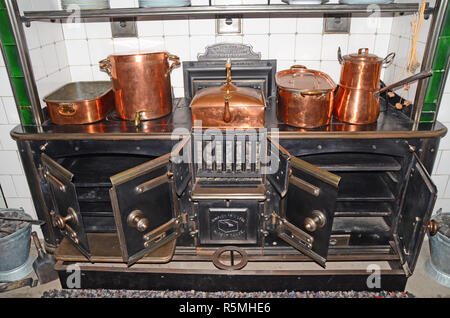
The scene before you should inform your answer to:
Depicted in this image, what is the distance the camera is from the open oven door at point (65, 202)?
173 cm

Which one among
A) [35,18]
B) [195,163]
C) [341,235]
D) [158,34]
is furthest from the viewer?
[158,34]

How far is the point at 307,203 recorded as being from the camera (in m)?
1.75

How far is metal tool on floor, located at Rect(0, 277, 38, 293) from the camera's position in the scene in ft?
6.98

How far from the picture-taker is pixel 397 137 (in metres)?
1.82

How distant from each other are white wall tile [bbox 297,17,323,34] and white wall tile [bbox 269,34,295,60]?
0.08 m

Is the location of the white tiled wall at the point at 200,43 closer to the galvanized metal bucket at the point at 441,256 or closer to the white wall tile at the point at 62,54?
the white wall tile at the point at 62,54

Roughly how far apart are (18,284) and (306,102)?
6.97 ft

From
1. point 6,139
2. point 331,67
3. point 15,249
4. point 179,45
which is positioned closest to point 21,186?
point 6,139

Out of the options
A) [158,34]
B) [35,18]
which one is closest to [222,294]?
[158,34]

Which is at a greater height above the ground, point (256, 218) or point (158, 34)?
point (158, 34)

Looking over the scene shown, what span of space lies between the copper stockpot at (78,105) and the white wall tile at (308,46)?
4.24 ft

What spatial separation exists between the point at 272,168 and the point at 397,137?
0.70m

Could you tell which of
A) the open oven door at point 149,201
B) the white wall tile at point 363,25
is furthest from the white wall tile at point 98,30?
the white wall tile at point 363,25
